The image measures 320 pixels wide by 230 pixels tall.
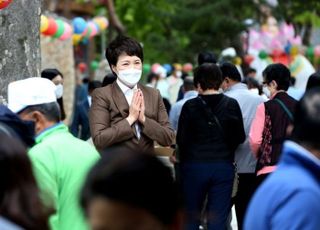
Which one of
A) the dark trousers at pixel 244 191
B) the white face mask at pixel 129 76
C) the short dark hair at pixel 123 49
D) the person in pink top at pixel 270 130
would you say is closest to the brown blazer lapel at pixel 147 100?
the white face mask at pixel 129 76

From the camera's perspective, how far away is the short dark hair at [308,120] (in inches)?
161

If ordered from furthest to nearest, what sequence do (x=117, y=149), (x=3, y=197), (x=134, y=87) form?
(x=134, y=87)
(x=3, y=197)
(x=117, y=149)

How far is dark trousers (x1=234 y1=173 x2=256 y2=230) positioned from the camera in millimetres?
9211

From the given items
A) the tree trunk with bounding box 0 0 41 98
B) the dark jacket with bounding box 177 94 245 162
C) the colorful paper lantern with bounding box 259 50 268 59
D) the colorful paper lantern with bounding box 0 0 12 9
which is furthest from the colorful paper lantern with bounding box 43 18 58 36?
the colorful paper lantern with bounding box 259 50 268 59

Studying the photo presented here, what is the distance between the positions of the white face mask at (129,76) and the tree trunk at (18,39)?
1506mm

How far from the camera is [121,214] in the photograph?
2930 millimetres

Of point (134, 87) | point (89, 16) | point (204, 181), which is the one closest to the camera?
point (134, 87)

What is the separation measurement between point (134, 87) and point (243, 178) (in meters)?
2.06

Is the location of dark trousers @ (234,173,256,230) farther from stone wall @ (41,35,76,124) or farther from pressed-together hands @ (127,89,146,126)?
stone wall @ (41,35,76,124)

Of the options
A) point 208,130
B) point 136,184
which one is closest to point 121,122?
point 208,130

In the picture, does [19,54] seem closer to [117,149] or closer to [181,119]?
[181,119]

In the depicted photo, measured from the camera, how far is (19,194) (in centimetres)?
345

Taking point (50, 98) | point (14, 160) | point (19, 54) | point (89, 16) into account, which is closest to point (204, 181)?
point (19, 54)

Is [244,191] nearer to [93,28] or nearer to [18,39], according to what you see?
[18,39]
